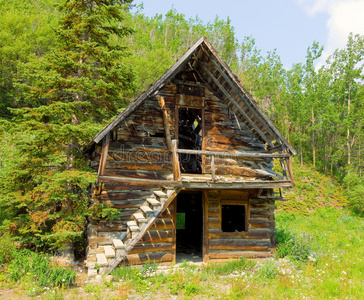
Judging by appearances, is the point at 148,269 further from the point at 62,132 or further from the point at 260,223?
the point at 62,132

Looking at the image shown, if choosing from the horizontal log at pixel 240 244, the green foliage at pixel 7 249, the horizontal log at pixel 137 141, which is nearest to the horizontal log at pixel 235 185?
the horizontal log at pixel 137 141

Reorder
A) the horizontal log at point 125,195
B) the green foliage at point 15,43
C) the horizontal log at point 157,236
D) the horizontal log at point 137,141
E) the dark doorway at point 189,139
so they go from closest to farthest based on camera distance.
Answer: the horizontal log at point 157,236
the horizontal log at point 125,195
the horizontal log at point 137,141
the dark doorway at point 189,139
the green foliage at point 15,43

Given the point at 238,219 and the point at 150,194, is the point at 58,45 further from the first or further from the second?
the point at 238,219

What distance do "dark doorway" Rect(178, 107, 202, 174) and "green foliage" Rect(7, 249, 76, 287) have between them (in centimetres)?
837

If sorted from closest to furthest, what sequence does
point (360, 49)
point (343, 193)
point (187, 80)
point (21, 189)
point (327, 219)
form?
point (21, 189) → point (187, 80) → point (327, 219) → point (343, 193) → point (360, 49)

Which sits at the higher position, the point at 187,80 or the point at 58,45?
the point at 58,45

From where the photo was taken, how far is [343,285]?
8.10 m

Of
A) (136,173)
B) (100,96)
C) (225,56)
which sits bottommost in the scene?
(136,173)

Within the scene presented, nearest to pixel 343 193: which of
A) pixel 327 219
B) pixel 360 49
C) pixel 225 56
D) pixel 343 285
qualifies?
pixel 327 219

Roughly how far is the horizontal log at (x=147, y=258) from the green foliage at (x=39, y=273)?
227 centimetres

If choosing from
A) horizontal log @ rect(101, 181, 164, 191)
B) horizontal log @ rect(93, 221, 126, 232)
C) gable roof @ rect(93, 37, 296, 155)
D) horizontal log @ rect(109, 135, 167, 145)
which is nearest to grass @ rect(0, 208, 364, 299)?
horizontal log @ rect(93, 221, 126, 232)

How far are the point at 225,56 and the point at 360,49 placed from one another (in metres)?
29.6

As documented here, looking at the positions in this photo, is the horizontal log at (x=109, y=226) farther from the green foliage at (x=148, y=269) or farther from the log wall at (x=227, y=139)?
the log wall at (x=227, y=139)

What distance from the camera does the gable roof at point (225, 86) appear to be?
35.5 feet
